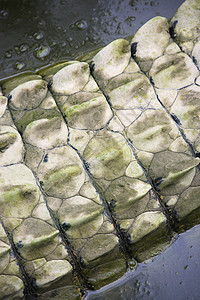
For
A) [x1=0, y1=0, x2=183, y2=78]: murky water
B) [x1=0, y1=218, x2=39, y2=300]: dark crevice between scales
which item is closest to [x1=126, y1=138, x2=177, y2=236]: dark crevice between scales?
[x1=0, y1=218, x2=39, y2=300]: dark crevice between scales

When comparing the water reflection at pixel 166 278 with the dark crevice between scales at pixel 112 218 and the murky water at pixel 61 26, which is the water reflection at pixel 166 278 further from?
the murky water at pixel 61 26

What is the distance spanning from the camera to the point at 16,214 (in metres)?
2.16

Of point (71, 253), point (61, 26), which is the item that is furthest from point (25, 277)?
point (61, 26)

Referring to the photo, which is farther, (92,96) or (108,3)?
(108,3)

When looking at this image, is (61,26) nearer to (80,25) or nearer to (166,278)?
(80,25)

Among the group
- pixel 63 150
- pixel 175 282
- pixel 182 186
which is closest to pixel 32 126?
pixel 63 150

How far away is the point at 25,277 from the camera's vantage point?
7.13 feet

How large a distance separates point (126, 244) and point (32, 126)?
0.96m

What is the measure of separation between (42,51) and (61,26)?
12.2 inches

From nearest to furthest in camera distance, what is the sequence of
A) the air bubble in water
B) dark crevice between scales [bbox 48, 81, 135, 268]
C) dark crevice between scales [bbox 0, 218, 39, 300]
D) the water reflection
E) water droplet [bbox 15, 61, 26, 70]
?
dark crevice between scales [bbox 0, 218, 39, 300]
dark crevice between scales [bbox 48, 81, 135, 268]
the water reflection
water droplet [bbox 15, 61, 26, 70]
the air bubble in water

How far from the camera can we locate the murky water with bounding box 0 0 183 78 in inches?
128

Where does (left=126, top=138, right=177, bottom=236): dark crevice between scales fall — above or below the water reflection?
above

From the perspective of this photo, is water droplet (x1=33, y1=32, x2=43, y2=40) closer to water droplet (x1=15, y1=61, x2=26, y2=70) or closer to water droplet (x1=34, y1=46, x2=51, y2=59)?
water droplet (x1=34, y1=46, x2=51, y2=59)

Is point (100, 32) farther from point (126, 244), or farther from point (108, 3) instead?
point (126, 244)
